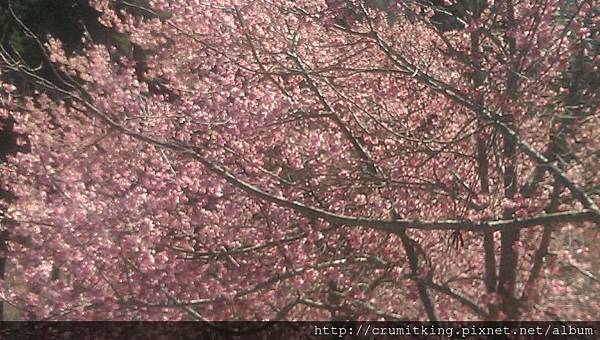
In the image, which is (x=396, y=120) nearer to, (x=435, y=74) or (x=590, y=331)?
(x=435, y=74)

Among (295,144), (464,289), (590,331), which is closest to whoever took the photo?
(590,331)

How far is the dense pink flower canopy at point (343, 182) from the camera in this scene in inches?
240

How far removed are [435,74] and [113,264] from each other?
3453 millimetres

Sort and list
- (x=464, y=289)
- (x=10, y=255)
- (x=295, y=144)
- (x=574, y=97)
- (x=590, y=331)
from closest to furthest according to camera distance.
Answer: (x=590, y=331)
(x=574, y=97)
(x=464, y=289)
(x=295, y=144)
(x=10, y=255)

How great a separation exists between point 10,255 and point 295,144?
143 inches

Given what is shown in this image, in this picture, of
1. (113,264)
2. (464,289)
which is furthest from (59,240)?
(464,289)

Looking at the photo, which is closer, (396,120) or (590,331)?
(590,331)

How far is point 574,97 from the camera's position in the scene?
6.46 metres

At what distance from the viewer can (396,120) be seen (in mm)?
6809

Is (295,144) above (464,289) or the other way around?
above

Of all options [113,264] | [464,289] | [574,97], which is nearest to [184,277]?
[113,264]

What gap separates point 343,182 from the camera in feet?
21.1

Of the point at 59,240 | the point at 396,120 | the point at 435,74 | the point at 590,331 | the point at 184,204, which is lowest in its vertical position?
the point at 590,331

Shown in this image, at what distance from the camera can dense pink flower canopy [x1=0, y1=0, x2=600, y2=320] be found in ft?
20.0
